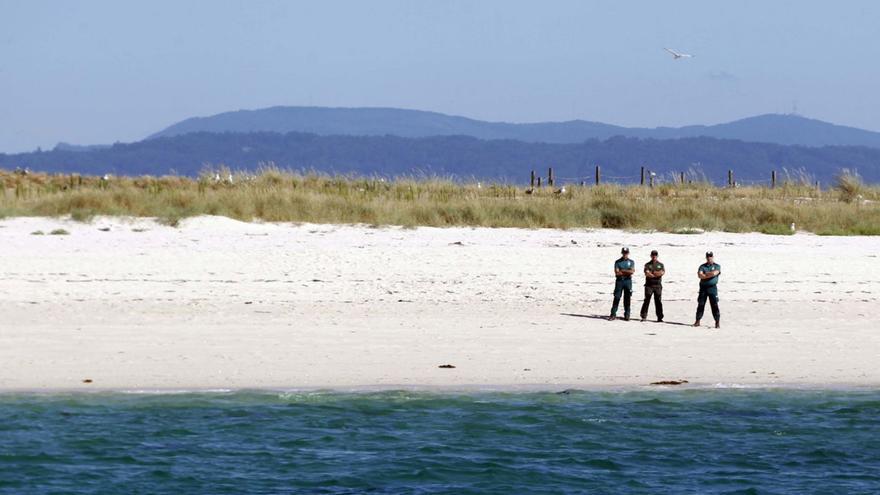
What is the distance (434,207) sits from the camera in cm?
3130

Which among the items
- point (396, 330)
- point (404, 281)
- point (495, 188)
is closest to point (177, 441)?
point (396, 330)

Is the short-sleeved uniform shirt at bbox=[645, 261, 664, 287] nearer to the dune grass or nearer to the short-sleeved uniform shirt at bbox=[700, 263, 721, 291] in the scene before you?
the short-sleeved uniform shirt at bbox=[700, 263, 721, 291]

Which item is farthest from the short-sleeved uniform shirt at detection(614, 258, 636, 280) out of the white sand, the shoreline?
the shoreline

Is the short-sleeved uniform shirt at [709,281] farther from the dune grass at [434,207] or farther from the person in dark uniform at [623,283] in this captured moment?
the dune grass at [434,207]

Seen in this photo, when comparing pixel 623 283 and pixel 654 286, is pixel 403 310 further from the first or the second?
pixel 654 286

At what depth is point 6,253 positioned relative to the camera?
24531mm

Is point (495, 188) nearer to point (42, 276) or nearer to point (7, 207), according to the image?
point (7, 207)

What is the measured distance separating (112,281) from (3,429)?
7.70m

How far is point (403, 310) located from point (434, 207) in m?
11.1

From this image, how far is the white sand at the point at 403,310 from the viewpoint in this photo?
1661cm

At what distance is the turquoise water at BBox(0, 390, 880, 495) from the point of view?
Answer: 44.2ft

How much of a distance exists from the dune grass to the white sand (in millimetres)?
1065

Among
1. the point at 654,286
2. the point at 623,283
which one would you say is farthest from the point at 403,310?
the point at 654,286

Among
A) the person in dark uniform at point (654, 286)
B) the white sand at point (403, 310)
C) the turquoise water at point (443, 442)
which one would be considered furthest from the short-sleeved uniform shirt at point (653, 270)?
the turquoise water at point (443, 442)
